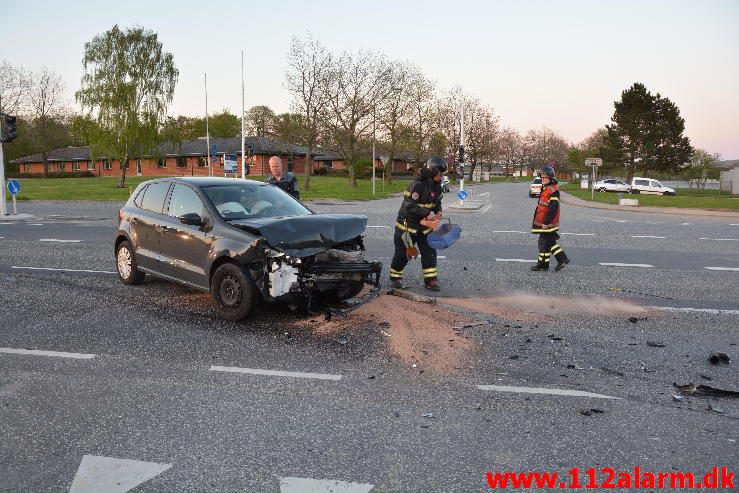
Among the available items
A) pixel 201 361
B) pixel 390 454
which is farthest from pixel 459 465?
pixel 201 361

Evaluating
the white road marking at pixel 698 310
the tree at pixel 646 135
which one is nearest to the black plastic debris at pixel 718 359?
the white road marking at pixel 698 310

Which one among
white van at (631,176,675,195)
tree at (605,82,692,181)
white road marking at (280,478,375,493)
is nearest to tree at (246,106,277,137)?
tree at (605,82,692,181)

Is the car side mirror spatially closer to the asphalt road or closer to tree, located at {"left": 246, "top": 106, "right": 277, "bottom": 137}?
the asphalt road

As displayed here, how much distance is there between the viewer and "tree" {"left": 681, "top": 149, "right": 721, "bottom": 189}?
185ft

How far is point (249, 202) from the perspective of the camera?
22.9 feet

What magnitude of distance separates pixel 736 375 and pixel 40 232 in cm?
1610

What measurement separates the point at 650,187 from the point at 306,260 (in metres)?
47.9

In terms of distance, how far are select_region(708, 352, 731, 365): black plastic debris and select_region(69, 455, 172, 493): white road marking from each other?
4563 mm

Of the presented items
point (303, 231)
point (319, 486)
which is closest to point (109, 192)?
point (303, 231)

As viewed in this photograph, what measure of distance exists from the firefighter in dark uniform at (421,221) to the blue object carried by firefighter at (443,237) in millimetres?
89

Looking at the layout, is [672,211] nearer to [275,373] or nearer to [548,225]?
[548,225]

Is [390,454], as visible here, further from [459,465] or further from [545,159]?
[545,159]

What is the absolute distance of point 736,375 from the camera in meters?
4.65

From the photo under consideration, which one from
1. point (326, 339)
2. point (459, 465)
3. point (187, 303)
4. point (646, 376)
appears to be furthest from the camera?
point (187, 303)
